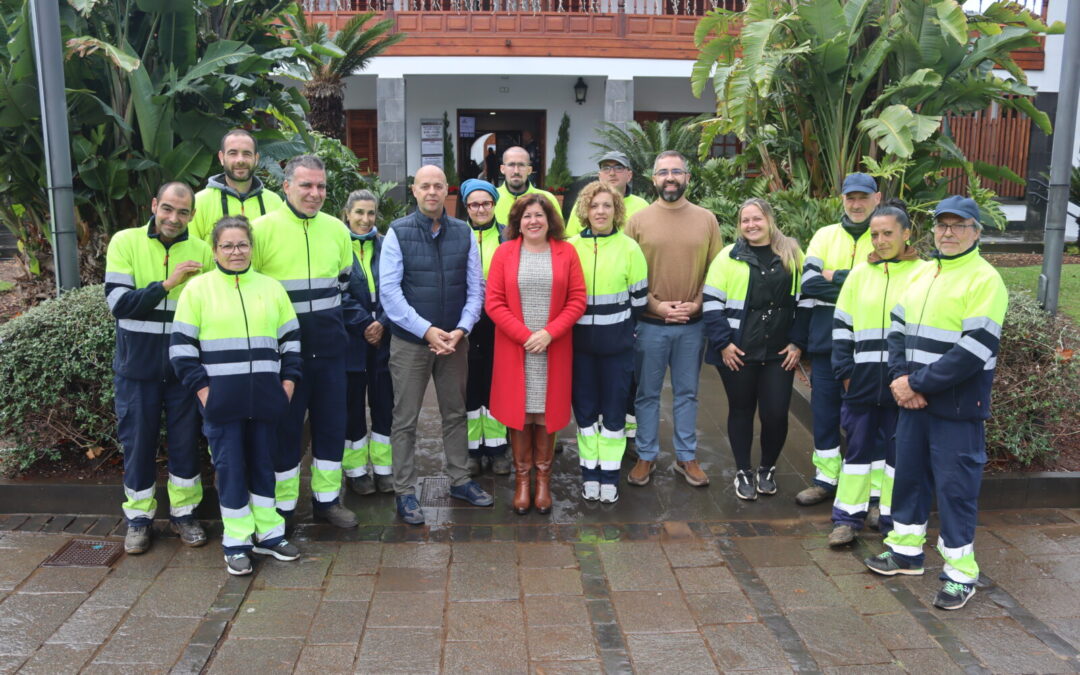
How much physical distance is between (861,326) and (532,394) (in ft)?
6.10

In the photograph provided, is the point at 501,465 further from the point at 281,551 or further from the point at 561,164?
the point at 561,164

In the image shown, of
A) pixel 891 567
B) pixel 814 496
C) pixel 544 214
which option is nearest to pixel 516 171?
pixel 544 214

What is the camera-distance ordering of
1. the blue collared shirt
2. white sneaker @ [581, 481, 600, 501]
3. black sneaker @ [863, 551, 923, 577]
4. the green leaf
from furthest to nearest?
the green leaf
white sneaker @ [581, 481, 600, 501]
the blue collared shirt
black sneaker @ [863, 551, 923, 577]

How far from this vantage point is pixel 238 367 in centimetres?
430

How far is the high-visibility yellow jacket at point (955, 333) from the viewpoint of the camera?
3.99 m

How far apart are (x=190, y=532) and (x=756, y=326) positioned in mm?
3438

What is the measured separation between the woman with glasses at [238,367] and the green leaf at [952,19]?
6520 mm

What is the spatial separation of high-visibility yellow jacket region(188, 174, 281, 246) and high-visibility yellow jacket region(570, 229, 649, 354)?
1.84 meters

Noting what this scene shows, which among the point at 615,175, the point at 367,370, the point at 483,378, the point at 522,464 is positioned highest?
the point at 615,175

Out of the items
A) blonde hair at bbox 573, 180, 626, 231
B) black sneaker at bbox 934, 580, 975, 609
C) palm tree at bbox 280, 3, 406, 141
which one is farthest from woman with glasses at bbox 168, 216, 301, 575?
palm tree at bbox 280, 3, 406, 141

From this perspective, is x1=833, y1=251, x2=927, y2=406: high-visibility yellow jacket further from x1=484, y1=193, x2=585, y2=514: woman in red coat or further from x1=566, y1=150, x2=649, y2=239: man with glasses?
x1=566, y1=150, x2=649, y2=239: man with glasses

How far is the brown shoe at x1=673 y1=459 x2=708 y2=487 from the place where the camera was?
5613mm

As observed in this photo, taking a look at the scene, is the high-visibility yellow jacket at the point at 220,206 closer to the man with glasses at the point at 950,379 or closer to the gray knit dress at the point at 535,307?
the gray knit dress at the point at 535,307

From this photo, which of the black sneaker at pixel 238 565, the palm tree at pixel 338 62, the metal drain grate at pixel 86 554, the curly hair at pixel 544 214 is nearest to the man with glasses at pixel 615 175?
the curly hair at pixel 544 214
